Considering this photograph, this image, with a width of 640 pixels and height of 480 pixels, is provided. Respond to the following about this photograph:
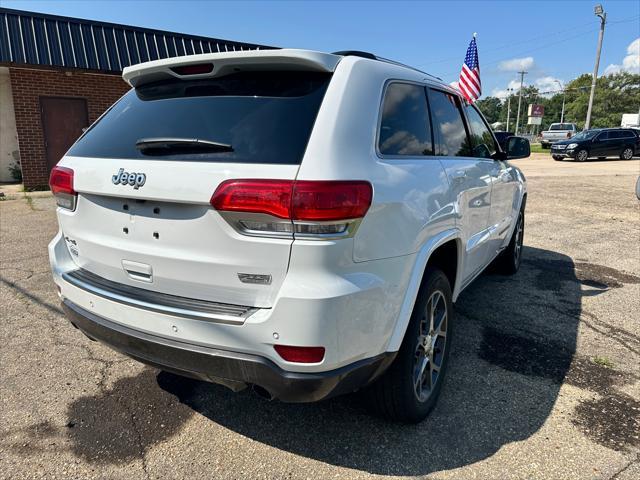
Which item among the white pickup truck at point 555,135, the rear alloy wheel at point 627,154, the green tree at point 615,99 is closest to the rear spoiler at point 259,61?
the rear alloy wheel at point 627,154

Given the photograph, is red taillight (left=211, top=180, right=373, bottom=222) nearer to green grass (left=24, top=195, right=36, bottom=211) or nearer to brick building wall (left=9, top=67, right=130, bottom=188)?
green grass (left=24, top=195, right=36, bottom=211)

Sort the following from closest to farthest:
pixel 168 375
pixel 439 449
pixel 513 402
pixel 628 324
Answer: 1. pixel 439 449
2. pixel 513 402
3. pixel 168 375
4. pixel 628 324

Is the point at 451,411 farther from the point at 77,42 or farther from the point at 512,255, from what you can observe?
the point at 77,42

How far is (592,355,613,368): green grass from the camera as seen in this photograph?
342 cm

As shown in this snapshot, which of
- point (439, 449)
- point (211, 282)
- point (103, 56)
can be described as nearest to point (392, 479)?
point (439, 449)

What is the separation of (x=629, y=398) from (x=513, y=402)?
2.45 ft

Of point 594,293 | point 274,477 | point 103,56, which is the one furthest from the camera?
point 103,56

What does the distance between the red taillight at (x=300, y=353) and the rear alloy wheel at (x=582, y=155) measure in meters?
27.0

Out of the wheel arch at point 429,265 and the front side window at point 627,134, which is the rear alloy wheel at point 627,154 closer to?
the front side window at point 627,134

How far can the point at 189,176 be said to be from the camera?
204 centimetres

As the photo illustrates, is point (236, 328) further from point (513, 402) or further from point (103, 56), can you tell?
point (103, 56)

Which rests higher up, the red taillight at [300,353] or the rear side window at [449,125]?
the rear side window at [449,125]

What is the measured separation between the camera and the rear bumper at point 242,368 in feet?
6.51

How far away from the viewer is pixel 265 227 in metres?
1.93
